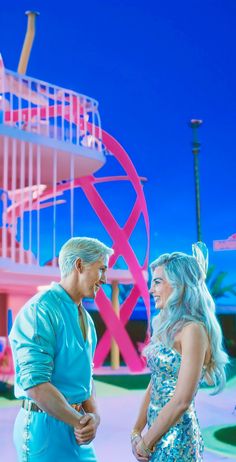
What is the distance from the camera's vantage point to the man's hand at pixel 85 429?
73.5 inches

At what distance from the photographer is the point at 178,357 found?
81.5 inches

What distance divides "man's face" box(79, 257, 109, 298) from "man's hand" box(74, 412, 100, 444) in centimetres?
35

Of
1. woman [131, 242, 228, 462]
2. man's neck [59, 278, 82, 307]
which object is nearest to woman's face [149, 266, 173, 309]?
woman [131, 242, 228, 462]

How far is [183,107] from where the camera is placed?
40.1 ft

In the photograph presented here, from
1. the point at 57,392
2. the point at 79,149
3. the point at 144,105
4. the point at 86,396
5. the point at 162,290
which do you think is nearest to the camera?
the point at 57,392

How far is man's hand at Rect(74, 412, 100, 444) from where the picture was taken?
187 centimetres

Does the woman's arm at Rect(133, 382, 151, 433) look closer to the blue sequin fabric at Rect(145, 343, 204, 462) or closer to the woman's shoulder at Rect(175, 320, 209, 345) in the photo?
the blue sequin fabric at Rect(145, 343, 204, 462)

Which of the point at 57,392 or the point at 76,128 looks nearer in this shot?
the point at 57,392

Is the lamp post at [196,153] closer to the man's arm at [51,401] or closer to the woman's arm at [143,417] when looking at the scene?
the woman's arm at [143,417]

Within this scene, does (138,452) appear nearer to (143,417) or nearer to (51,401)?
(143,417)

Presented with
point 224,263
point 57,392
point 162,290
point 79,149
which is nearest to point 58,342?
point 57,392

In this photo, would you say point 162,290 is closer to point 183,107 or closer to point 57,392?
point 57,392

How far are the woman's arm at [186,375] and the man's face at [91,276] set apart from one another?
0.97 feet

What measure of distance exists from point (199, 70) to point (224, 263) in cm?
353
